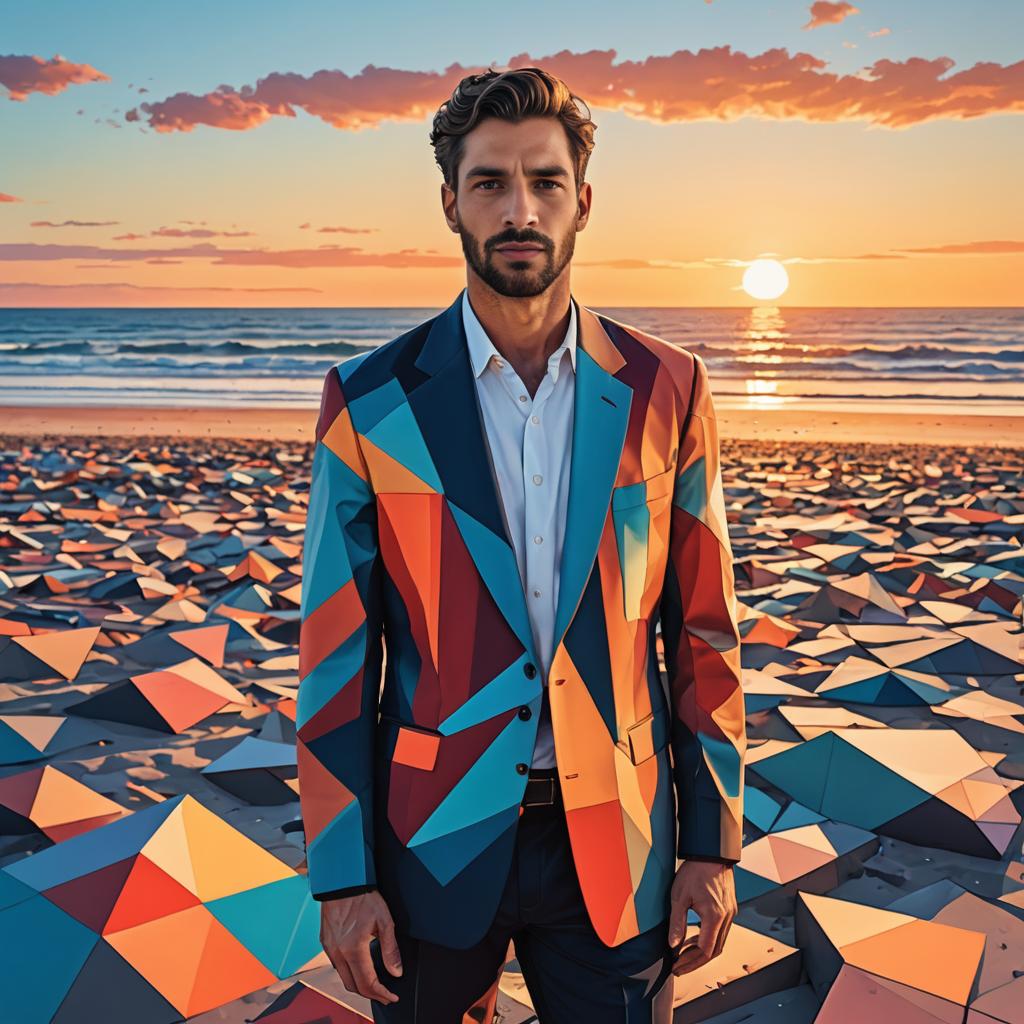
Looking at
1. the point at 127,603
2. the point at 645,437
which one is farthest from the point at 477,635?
the point at 127,603

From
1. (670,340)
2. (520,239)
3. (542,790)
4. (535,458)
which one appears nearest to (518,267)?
(520,239)

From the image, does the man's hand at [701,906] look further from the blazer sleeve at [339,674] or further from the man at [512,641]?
the blazer sleeve at [339,674]

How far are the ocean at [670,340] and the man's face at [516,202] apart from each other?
1770 centimetres

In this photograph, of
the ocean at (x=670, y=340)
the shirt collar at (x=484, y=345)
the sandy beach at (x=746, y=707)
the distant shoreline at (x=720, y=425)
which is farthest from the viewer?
the ocean at (x=670, y=340)

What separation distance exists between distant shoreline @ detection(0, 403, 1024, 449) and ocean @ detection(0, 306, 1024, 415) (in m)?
1.55

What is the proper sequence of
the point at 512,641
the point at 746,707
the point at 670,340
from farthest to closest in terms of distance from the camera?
1. the point at 670,340
2. the point at 746,707
3. the point at 512,641

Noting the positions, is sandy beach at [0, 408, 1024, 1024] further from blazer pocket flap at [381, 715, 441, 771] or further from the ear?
the ear

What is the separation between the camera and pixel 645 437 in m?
1.59

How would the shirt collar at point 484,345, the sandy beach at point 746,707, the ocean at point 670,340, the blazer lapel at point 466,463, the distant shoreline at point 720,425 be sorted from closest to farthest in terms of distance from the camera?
the blazer lapel at point 466,463 < the shirt collar at point 484,345 < the sandy beach at point 746,707 < the distant shoreline at point 720,425 < the ocean at point 670,340

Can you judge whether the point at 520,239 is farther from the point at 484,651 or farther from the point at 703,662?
the point at 703,662

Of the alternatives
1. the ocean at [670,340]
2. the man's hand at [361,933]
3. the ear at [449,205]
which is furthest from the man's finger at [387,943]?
the ocean at [670,340]

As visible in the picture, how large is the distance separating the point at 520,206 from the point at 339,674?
0.77 metres

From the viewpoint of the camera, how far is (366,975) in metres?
1.55

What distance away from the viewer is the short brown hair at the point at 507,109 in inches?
59.3
